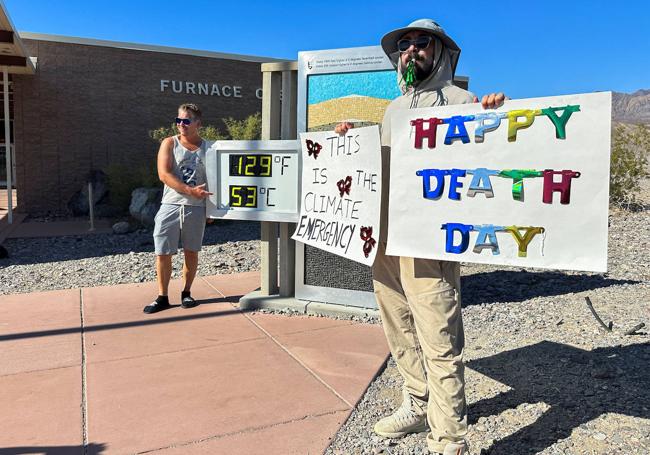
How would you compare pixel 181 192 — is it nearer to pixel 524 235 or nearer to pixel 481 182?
pixel 481 182

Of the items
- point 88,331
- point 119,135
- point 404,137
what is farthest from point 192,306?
point 119,135

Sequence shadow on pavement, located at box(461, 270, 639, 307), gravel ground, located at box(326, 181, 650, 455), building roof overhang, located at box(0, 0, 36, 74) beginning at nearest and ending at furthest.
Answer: gravel ground, located at box(326, 181, 650, 455) → shadow on pavement, located at box(461, 270, 639, 307) → building roof overhang, located at box(0, 0, 36, 74)

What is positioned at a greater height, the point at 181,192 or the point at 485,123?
the point at 485,123

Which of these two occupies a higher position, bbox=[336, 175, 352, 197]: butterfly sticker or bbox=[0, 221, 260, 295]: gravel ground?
bbox=[336, 175, 352, 197]: butterfly sticker

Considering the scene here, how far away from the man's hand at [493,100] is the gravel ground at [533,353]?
5.49 ft

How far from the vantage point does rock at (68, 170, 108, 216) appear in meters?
14.0

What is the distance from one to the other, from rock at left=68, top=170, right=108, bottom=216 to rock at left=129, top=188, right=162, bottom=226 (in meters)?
3.23

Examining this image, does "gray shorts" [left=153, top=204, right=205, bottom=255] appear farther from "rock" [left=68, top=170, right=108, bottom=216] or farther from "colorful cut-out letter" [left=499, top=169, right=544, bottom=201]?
"rock" [left=68, top=170, right=108, bottom=216]

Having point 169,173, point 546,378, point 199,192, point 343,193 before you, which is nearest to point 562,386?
point 546,378

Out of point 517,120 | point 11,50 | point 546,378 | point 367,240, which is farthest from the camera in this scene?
point 11,50

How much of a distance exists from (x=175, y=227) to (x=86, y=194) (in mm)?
10720

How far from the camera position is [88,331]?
4434 millimetres

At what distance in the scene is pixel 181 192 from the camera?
15.7 feet

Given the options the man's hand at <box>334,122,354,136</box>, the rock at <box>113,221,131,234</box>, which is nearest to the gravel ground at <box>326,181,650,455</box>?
the man's hand at <box>334,122,354,136</box>
